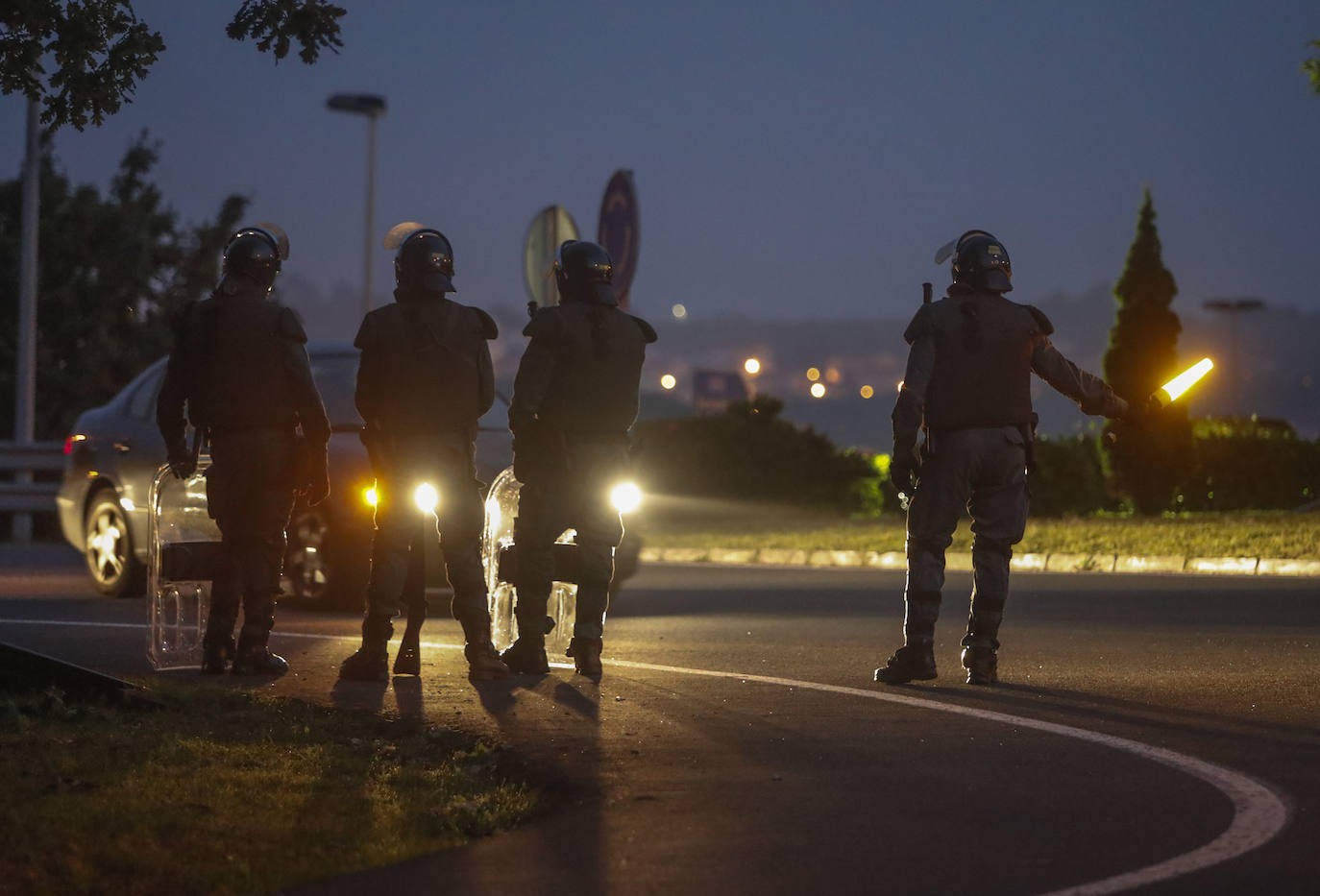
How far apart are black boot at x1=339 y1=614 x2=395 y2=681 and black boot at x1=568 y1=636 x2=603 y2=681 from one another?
843mm

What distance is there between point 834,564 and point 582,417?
423 inches

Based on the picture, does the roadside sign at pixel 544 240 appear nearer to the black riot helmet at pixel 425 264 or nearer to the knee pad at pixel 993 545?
the black riot helmet at pixel 425 264

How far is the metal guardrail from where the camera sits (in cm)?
2253

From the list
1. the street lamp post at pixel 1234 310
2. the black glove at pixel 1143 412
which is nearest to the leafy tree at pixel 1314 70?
the black glove at pixel 1143 412

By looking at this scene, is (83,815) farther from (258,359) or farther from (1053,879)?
(258,359)

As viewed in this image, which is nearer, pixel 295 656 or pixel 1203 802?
pixel 1203 802

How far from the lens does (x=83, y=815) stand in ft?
18.9

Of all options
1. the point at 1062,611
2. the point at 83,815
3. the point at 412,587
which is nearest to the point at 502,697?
the point at 412,587

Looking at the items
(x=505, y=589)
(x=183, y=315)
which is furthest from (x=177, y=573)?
(x=505, y=589)

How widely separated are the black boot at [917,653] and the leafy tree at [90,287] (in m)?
24.3

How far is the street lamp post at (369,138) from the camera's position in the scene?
113ft

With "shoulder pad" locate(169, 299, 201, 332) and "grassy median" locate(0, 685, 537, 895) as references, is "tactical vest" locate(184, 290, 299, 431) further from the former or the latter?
"grassy median" locate(0, 685, 537, 895)

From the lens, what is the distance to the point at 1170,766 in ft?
22.4

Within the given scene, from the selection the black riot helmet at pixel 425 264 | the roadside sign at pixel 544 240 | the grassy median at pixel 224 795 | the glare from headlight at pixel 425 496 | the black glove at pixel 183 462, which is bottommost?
the grassy median at pixel 224 795
